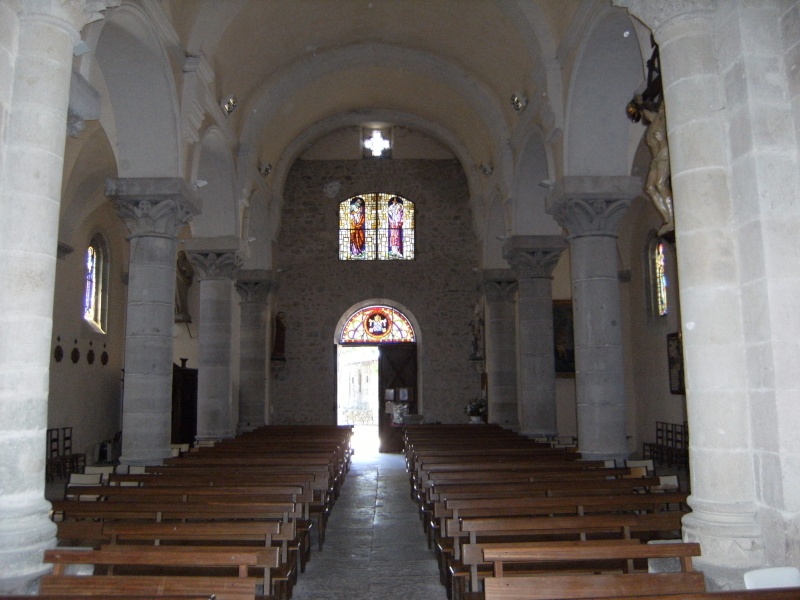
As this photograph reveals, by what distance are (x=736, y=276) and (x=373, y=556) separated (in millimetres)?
4468

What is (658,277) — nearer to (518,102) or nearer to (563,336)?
(563,336)

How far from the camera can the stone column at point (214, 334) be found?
12844 mm

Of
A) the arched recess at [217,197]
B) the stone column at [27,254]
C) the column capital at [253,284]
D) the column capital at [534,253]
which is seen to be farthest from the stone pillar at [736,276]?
the column capital at [253,284]

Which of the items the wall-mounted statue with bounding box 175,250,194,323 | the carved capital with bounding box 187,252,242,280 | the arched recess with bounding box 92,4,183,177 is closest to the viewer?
the arched recess with bounding box 92,4,183,177

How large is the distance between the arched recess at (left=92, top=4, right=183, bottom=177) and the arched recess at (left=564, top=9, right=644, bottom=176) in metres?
5.31

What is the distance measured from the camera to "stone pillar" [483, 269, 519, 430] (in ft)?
52.5

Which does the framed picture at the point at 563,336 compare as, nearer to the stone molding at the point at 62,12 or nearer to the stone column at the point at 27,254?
the stone molding at the point at 62,12

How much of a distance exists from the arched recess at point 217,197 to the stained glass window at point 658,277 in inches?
395

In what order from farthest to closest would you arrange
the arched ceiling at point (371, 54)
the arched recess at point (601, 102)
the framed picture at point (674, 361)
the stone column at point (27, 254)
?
1. the framed picture at point (674, 361)
2. the arched ceiling at point (371, 54)
3. the arched recess at point (601, 102)
4. the stone column at point (27, 254)

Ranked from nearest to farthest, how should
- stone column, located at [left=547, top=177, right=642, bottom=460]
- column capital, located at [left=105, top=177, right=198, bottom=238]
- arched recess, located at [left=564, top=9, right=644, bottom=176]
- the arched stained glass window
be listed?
1. arched recess, located at [left=564, top=9, right=644, bottom=176]
2. stone column, located at [left=547, top=177, right=642, bottom=460]
3. column capital, located at [left=105, top=177, right=198, bottom=238]
4. the arched stained glass window

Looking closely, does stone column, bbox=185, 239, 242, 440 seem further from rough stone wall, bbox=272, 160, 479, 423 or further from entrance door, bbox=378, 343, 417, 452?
entrance door, bbox=378, 343, 417, 452

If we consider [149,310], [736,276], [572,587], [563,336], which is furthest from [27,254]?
[563,336]

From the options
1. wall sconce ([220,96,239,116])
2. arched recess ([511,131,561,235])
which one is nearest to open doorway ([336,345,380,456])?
arched recess ([511,131,561,235])

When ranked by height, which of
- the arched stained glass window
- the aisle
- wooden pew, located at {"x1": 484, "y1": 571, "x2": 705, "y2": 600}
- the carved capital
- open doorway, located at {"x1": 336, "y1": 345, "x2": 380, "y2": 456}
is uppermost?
the carved capital
